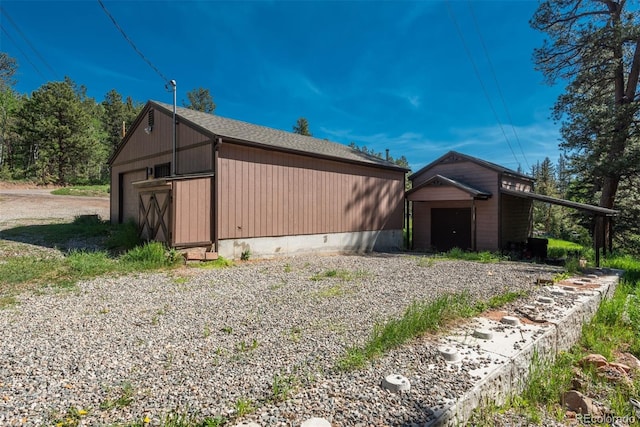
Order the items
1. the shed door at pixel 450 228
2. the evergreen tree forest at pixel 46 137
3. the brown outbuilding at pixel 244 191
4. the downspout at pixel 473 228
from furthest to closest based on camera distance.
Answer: the evergreen tree forest at pixel 46 137 → the shed door at pixel 450 228 → the downspout at pixel 473 228 → the brown outbuilding at pixel 244 191

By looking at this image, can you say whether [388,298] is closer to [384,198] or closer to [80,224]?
[384,198]

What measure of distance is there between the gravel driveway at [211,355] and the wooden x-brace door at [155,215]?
2.12 m

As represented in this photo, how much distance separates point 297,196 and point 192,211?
127 inches

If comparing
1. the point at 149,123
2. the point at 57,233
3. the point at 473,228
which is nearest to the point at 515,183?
the point at 473,228

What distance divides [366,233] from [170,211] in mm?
6834

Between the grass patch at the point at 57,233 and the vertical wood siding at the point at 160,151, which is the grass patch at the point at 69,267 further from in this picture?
the vertical wood siding at the point at 160,151

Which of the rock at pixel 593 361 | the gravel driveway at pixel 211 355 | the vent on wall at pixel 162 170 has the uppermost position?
the vent on wall at pixel 162 170

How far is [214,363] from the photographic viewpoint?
110 inches

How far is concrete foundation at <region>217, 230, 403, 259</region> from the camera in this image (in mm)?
→ 8430

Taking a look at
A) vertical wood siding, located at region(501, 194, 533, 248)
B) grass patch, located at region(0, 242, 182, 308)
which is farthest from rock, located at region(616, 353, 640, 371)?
grass patch, located at region(0, 242, 182, 308)

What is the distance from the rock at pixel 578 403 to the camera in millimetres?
2875

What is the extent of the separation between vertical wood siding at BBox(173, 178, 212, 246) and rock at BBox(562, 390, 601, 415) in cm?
716

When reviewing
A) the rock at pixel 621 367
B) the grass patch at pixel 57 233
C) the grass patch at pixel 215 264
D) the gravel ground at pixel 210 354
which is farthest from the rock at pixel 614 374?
the grass patch at pixel 57 233

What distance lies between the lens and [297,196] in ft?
32.2
